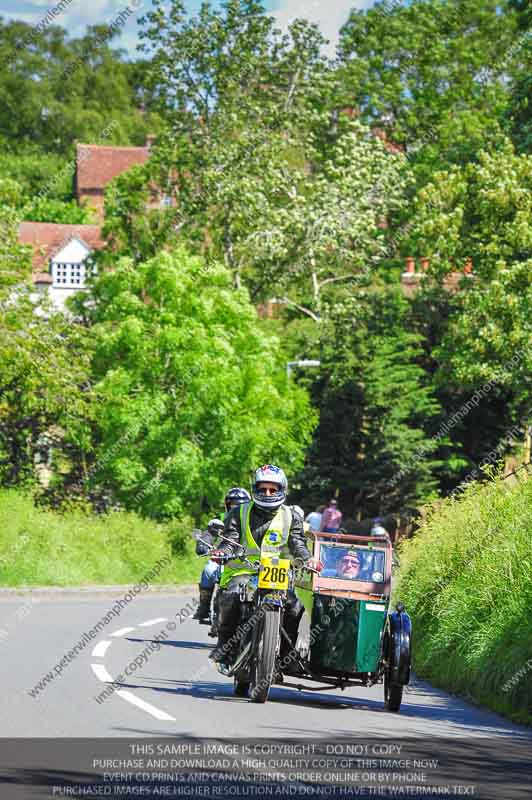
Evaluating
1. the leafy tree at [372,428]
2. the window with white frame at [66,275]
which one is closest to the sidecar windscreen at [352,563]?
the leafy tree at [372,428]

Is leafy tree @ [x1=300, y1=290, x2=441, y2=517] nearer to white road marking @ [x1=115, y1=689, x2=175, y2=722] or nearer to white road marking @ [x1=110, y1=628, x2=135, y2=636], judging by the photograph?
white road marking @ [x1=110, y1=628, x2=135, y2=636]

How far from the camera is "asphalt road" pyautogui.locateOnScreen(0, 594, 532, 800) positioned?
29.1 ft

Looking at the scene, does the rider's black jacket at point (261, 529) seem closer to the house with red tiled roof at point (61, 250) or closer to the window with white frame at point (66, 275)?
the house with red tiled roof at point (61, 250)

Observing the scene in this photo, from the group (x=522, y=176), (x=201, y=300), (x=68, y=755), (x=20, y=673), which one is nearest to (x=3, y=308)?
(x=201, y=300)

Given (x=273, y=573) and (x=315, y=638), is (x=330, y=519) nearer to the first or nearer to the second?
(x=315, y=638)

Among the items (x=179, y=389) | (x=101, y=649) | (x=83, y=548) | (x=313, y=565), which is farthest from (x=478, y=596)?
(x=179, y=389)

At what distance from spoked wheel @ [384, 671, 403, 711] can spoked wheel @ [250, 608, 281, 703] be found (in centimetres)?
118

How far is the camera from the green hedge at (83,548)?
30.8 meters

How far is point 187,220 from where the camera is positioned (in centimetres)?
5122

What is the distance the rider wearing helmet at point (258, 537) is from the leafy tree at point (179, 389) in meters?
27.1

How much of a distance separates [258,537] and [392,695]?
6.11 ft

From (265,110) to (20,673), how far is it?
38.9 metres

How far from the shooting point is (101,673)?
15258mm

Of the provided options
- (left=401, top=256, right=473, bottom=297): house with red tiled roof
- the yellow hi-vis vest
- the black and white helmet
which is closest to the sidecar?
the yellow hi-vis vest
